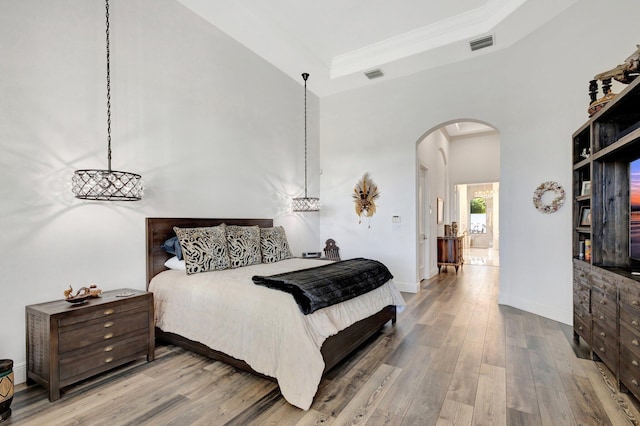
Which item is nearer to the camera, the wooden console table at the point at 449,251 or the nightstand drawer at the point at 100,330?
the nightstand drawer at the point at 100,330

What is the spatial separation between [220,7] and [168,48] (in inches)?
32.7

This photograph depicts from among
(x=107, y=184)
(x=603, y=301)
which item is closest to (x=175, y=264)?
(x=107, y=184)

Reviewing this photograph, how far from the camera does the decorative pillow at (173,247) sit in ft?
10.4

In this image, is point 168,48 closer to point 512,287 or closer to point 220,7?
point 220,7

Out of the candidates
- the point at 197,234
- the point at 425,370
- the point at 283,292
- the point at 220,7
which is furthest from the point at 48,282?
the point at 220,7

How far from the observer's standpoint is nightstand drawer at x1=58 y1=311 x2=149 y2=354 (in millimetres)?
2160

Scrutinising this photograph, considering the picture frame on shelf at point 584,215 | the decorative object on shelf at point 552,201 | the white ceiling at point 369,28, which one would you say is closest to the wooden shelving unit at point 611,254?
the picture frame on shelf at point 584,215

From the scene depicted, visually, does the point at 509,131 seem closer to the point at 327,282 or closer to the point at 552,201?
the point at 552,201

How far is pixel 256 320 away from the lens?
2.35 meters

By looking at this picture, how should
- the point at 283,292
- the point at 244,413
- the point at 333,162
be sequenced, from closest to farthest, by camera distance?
the point at 244,413 → the point at 283,292 → the point at 333,162

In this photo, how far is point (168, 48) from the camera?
345cm

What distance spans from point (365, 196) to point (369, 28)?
2577mm

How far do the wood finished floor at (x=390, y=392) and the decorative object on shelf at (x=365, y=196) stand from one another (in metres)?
2.73

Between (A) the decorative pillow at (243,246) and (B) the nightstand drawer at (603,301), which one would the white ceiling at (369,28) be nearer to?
(A) the decorative pillow at (243,246)
